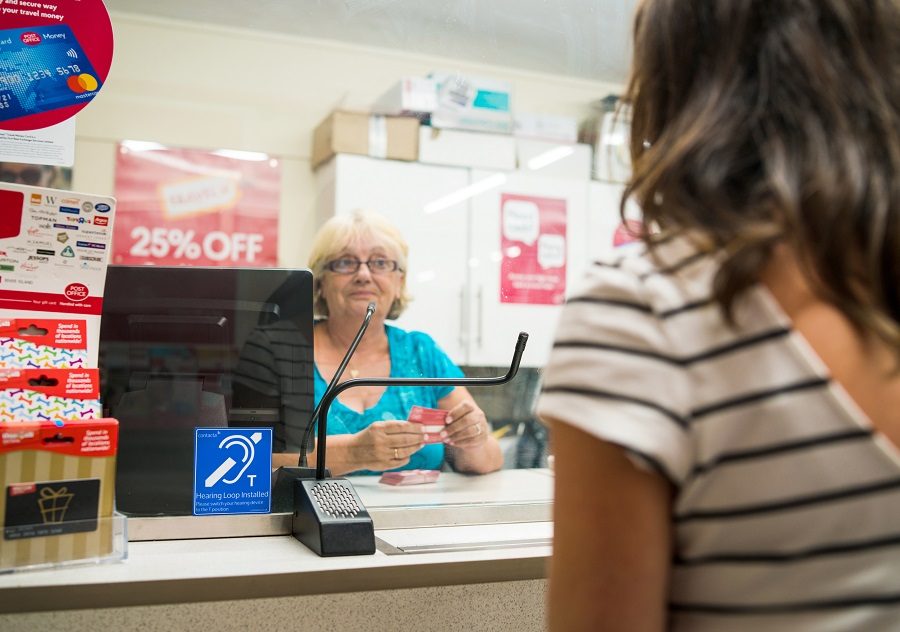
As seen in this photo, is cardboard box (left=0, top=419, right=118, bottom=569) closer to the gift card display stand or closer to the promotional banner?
the gift card display stand

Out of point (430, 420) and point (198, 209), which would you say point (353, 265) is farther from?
point (198, 209)

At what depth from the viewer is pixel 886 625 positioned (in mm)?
525

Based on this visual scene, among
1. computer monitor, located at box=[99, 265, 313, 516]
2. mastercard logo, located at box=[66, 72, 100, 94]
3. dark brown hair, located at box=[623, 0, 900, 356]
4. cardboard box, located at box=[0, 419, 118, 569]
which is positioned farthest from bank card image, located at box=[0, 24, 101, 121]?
dark brown hair, located at box=[623, 0, 900, 356]

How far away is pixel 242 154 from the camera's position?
9.51ft

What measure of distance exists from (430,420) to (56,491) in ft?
3.40

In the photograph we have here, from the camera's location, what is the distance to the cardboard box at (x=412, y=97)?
2455mm

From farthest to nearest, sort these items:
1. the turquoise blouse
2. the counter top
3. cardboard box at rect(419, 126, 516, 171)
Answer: cardboard box at rect(419, 126, 516, 171), the turquoise blouse, the counter top

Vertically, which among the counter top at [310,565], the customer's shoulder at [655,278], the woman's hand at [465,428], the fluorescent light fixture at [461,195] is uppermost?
the fluorescent light fixture at [461,195]

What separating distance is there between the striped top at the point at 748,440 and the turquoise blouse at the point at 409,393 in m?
1.38

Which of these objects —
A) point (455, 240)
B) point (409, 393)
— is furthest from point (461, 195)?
point (409, 393)

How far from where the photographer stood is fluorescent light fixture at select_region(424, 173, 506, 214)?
2768mm

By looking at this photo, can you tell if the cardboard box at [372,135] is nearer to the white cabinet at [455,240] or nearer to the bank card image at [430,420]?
the white cabinet at [455,240]

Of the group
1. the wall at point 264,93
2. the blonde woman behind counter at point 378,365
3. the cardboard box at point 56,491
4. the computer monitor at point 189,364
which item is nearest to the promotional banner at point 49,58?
the computer monitor at point 189,364

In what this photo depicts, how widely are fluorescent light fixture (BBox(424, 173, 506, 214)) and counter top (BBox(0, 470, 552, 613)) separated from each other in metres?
1.46
